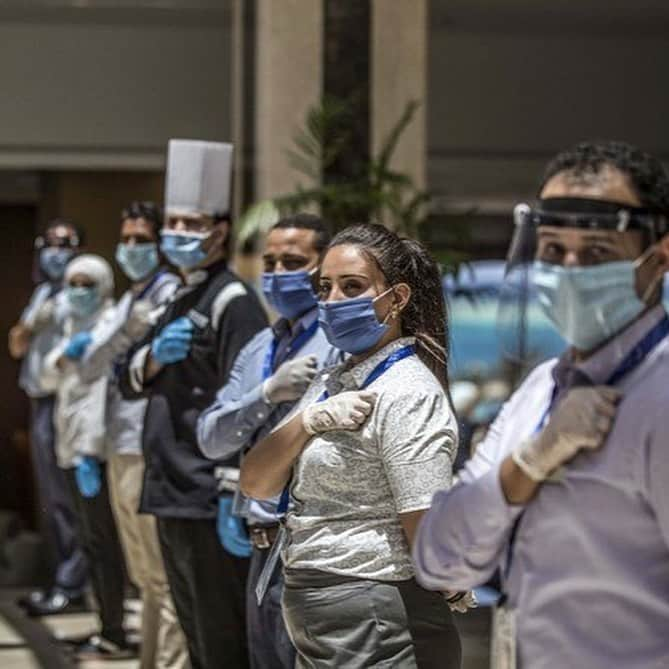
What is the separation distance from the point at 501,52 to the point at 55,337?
3.54m

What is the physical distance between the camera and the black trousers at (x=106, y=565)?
7.21m

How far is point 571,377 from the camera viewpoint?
7.77 feet

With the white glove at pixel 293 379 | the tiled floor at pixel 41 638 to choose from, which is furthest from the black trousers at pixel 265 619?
the tiled floor at pixel 41 638

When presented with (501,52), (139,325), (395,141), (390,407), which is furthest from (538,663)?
(501,52)

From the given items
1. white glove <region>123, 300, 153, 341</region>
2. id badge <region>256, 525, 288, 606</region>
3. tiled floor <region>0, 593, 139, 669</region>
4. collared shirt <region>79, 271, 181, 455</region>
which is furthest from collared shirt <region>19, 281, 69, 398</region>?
id badge <region>256, 525, 288, 606</region>

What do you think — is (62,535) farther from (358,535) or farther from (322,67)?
(358,535)

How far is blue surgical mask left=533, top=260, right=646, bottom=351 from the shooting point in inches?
91.3

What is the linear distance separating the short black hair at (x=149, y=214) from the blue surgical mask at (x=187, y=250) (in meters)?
1.46

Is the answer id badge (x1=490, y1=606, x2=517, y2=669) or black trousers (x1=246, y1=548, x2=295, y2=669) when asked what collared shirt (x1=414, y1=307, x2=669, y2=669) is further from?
black trousers (x1=246, y1=548, x2=295, y2=669)

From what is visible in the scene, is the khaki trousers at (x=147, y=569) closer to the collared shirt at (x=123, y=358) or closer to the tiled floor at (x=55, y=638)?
the collared shirt at (x=123, y=358)

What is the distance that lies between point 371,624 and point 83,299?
457 cm

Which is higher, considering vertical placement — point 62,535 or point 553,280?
point 553,280

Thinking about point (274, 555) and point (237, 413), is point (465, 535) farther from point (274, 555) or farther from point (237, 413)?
point (237, 413)

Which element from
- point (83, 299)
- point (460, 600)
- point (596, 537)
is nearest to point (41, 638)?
point (83, 299)
